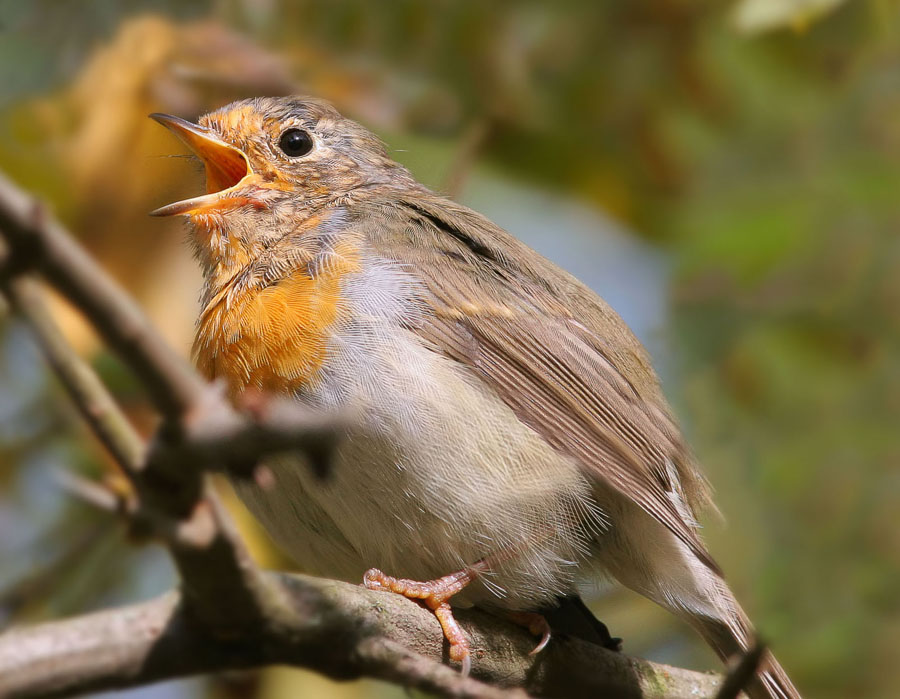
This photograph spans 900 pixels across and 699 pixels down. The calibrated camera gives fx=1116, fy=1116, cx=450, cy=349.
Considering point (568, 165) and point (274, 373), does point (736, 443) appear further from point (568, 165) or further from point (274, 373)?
point (274, 373)

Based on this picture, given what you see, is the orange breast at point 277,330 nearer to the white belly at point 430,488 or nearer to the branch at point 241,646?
the white belly at point 430,488

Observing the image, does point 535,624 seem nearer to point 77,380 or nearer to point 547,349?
point 547,349

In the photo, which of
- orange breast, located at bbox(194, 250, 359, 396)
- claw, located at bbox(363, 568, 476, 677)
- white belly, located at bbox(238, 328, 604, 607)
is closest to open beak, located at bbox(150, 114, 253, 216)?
orange breast, located at bbox(194, 250, 359, 396)

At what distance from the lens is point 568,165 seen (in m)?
5.23

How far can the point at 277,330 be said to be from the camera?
11.1ft

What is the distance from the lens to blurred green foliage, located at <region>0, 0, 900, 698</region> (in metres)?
4.45

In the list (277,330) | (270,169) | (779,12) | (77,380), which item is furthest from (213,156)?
(77,380)

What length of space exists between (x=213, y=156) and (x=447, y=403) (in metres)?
1.70

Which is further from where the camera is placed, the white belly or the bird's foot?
the bird's foot

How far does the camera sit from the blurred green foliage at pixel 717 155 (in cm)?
445

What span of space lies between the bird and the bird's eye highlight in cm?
7

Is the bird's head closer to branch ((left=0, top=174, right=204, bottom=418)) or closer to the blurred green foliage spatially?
the blurred green foliage

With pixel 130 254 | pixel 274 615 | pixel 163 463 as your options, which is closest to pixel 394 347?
pixel 274 615

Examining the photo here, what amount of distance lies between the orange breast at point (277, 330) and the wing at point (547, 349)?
286 mm
